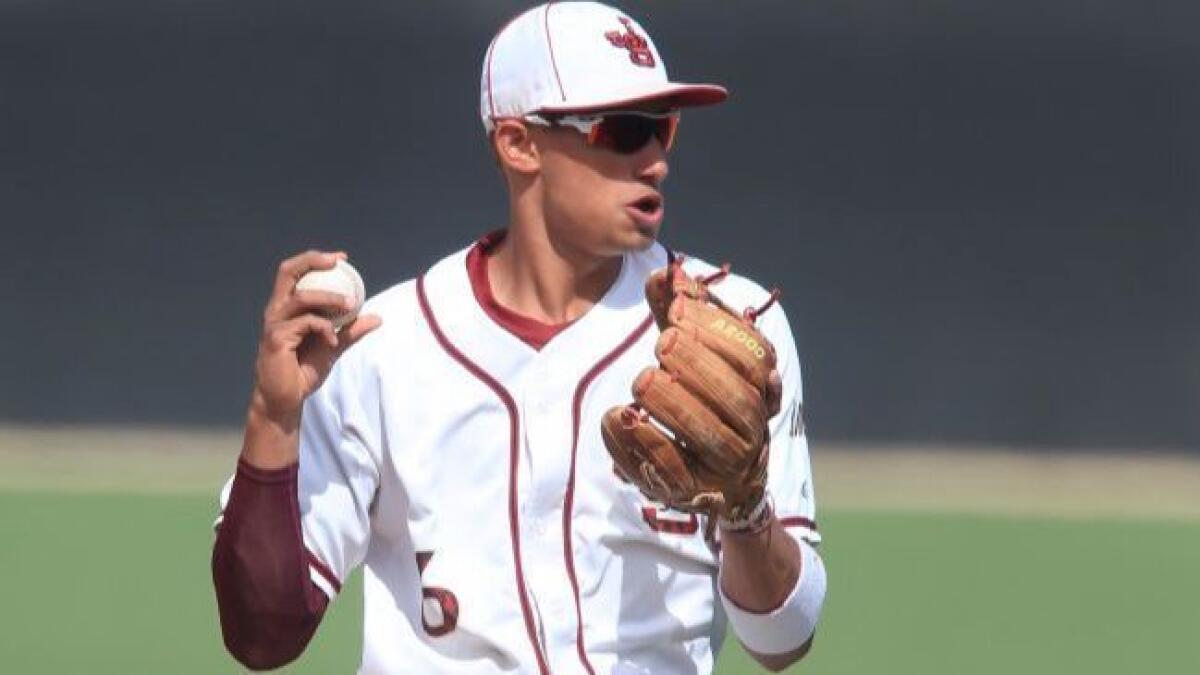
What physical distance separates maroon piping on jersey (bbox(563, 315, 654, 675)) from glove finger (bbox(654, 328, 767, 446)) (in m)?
0.33

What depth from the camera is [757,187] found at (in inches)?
348

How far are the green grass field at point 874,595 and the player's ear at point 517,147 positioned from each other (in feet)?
10.0

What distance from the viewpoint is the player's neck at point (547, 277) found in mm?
3410

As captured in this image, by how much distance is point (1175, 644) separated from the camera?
651 cm

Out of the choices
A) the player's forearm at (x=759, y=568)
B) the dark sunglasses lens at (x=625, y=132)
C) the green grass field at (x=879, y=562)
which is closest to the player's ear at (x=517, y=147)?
the dark sunglasses lens at (x=625, y=132)

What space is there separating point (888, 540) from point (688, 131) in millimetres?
1971

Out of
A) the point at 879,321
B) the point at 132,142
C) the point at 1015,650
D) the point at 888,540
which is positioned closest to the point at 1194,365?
the point at 879,321

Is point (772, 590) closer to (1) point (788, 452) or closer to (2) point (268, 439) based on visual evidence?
(1) point (788, 452)

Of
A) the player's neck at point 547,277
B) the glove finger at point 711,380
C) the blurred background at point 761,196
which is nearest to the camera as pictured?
the glove finger at point 711,380

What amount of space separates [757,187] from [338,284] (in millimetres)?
5797

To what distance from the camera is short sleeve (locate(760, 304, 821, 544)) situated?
3295 millimetres

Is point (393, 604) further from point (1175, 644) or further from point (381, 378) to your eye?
point (1175, 644)

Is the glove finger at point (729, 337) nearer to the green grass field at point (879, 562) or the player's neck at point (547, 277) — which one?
the player's neck at point (547, 277)

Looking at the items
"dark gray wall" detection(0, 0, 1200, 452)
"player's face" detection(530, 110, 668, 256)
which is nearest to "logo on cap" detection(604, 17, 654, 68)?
"player's face" detection(530, 110, 668, 256)
